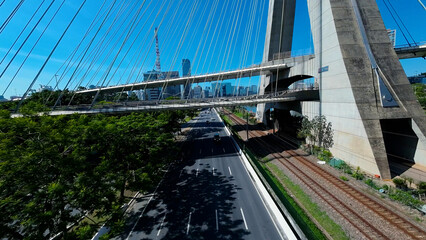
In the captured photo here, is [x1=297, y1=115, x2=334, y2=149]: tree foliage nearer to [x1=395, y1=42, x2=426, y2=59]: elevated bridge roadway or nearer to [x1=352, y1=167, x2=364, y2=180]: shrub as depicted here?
[x1=352, y1=167, x2=364, y2=180]: shrub

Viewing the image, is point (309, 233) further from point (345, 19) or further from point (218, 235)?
point (345, 19)

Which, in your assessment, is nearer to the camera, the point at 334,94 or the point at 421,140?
the point at 421,140

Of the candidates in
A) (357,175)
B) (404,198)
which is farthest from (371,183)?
(404,198)

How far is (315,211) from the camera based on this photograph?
13.6 meters

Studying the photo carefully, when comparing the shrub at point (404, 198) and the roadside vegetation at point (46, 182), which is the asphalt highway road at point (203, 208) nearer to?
the roadside vegetation at point (46, 182)

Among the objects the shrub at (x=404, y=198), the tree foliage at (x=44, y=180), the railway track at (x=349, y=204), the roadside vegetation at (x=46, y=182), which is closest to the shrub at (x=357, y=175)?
the railway track at (x=349, y=204)

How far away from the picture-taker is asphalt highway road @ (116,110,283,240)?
11.9 metres

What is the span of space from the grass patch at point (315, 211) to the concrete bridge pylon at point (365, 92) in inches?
379

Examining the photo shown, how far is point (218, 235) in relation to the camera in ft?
37.9

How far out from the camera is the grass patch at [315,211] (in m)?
11.4

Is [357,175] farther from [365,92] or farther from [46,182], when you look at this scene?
[46,182]

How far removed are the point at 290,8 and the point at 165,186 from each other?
155ft

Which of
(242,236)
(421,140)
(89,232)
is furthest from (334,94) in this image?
(89,232)

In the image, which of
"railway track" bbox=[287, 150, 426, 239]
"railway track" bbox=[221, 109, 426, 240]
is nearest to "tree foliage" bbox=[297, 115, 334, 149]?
"railway track" bbox=[221, 109, 426, 240]
